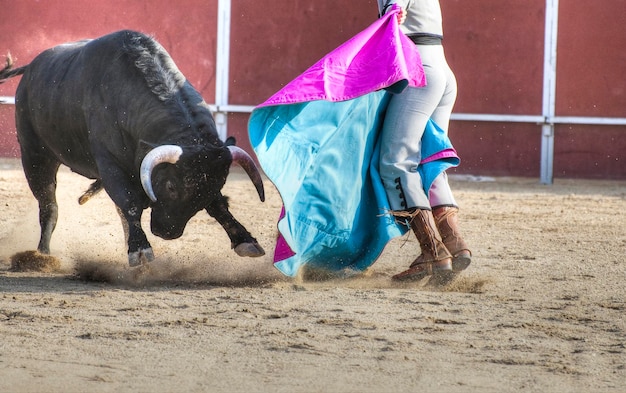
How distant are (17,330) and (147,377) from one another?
2.24 ft

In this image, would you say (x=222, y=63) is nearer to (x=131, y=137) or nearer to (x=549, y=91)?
(x=549, y=91)

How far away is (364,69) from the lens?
397cm

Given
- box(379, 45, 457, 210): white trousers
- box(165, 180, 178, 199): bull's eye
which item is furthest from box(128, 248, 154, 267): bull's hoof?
box(379, 45, 457, 210): white trousers

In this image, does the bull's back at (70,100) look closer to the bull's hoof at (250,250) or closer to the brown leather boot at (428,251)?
the bull's hoof at (250,250)

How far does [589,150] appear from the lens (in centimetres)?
884

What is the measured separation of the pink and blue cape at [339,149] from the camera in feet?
12.9

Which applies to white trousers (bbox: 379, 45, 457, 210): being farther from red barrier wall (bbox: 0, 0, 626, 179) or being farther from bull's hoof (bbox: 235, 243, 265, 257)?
red barrier wall (bbox: 0, 0, 626, 179)

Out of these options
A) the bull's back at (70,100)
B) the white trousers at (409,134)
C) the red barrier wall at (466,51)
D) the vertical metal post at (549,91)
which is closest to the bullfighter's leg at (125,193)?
the bull's back at (70,100)

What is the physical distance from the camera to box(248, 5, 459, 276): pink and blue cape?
154 inches

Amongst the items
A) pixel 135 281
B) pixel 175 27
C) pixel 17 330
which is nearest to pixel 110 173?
pixel 135 281

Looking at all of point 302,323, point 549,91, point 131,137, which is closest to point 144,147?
point 131,137

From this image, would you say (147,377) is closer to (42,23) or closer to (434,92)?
(434,92)

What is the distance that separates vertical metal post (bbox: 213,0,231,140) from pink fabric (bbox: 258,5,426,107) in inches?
202

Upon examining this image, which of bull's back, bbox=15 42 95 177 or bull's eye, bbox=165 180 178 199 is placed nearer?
bull's eye, bbox=165 180 178 199
